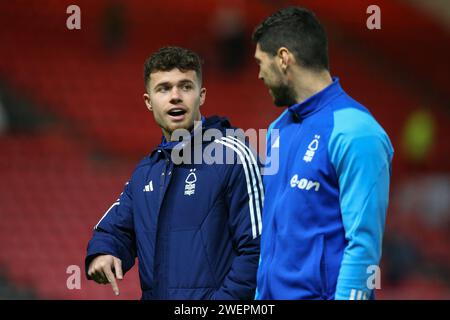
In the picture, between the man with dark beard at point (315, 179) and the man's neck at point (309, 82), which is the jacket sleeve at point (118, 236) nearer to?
the man with dark beard at point (315, 179)

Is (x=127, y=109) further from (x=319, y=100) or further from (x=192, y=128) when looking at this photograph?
(x=319, y=100)

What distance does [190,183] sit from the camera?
3.22 meters

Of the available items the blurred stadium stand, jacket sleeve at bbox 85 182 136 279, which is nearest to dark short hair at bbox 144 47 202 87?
jacket sleeve at bbox 85 182 136 279

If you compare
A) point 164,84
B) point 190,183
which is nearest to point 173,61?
point 164,84

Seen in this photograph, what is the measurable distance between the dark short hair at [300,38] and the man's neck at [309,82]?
0.02 meters

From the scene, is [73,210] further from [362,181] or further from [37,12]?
Result: [362,181]

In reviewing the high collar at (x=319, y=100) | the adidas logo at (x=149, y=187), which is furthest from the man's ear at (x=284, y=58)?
the adidas logo at (x=149, y=187)

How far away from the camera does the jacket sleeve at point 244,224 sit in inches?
119

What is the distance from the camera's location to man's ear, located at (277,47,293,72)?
112 inches

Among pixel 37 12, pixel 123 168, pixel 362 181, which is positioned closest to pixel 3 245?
pixel 123 168

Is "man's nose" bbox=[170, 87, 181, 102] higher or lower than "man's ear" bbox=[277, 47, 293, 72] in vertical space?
lower

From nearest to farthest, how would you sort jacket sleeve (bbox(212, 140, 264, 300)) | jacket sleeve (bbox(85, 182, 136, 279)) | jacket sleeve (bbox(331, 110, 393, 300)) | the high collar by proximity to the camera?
1. jacket sleeve (bbox(331, 110, 393, 300))
2. the high collar
3. jacket sleeve (bbox(212, 140, 264, 300))
4. jacket sleeve (bbox(85, 182, 136, 279))

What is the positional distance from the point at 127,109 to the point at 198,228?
777 cm

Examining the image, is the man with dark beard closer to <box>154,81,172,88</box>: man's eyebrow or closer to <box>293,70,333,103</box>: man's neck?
<box>293,70,333,103</box>: man's neck
